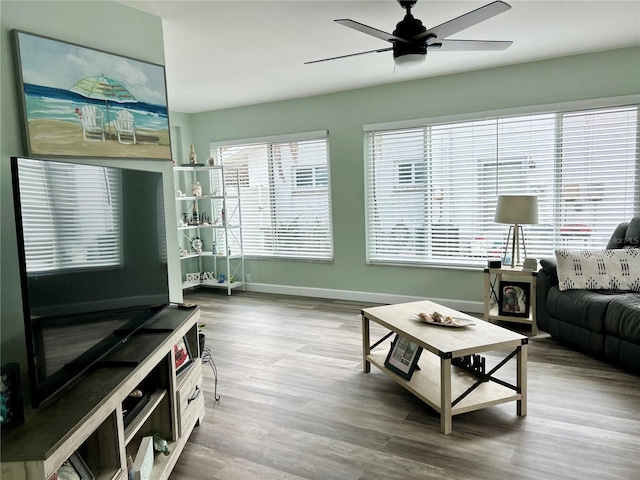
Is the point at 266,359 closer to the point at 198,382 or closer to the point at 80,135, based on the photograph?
the point at 198,382

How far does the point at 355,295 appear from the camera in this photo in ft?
18.3

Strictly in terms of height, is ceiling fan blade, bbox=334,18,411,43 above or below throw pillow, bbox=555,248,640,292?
above

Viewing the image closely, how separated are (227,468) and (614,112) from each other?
4.36 metres

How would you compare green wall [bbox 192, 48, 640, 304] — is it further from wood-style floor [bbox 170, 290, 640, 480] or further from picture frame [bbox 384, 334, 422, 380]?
picture frame [bbox 384, 334, 422, 380]

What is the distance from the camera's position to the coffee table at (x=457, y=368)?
247 cm

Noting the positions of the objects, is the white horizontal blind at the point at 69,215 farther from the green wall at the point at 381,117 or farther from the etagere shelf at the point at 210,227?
the etagere shelf at the point at 210,227

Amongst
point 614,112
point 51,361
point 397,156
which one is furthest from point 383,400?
point 614,112

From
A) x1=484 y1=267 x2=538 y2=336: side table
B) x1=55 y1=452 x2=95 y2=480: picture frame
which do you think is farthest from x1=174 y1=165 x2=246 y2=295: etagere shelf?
x1=55 y1=452 x2=95 y2=480: picture frame

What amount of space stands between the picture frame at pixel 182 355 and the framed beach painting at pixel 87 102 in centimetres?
116

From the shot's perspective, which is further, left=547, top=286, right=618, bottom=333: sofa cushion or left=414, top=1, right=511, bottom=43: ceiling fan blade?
left=547, top=286, right=618, bottom=333: sofa cushion

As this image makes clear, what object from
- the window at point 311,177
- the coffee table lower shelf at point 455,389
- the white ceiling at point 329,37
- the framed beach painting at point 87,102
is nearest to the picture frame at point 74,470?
the framed beach painting at point 87,102

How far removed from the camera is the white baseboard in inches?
191

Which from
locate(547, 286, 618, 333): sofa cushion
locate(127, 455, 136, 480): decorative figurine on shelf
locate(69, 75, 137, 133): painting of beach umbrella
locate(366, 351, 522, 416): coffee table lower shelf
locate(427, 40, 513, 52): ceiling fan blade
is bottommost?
locate(366, 351, 522, 416): coffee table lower shelf

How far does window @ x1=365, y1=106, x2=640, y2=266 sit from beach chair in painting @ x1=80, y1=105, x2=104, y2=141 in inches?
132
